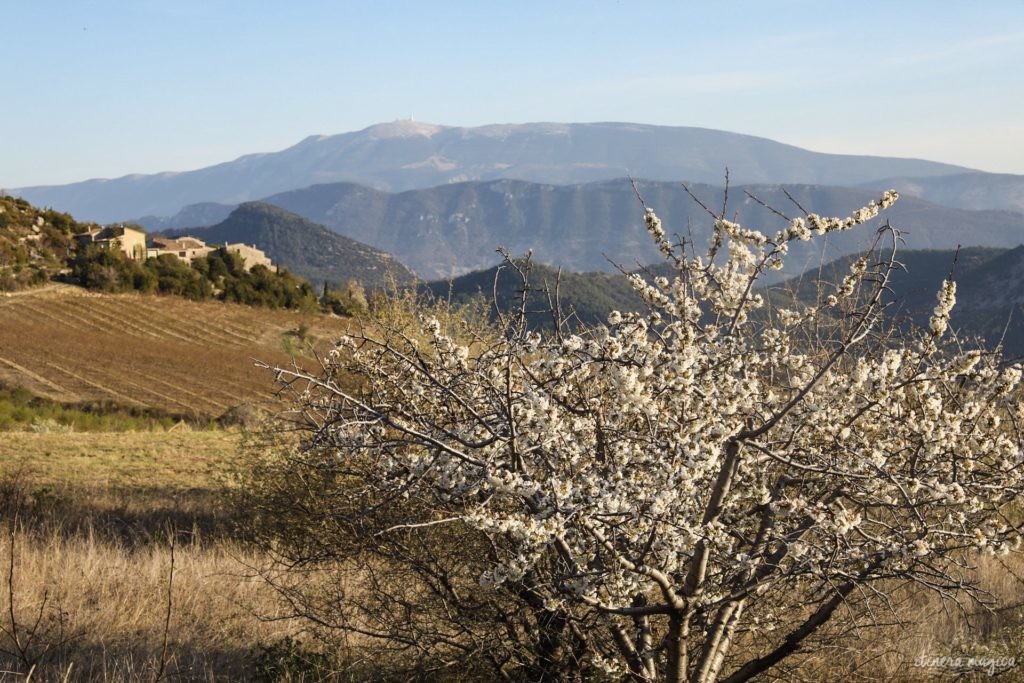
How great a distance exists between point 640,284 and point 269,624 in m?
4.50

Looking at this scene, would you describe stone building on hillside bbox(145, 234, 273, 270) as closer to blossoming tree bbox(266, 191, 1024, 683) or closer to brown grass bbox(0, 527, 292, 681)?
brown grass bbox(0, 527, 292, 681)

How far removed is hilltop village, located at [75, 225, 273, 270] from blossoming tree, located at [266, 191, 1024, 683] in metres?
57.3

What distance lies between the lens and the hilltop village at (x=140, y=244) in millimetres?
57425

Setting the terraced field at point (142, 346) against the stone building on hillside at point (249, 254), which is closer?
the terraced field at point (142, 346)

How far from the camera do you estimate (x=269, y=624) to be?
7086 mm

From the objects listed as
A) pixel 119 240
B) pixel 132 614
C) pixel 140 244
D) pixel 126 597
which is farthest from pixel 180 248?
pixel 132 614

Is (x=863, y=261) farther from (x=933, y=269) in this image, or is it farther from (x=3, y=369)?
(x=933, y=269)

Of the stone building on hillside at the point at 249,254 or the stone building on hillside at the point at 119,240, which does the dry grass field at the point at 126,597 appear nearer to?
the stone building on hillside at the point at 119,240

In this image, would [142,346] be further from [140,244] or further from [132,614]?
[132,614]

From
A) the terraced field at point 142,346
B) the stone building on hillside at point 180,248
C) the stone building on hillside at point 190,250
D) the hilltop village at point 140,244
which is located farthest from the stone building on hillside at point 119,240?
the terraced field at point 142,346

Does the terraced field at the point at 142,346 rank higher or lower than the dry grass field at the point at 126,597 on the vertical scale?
lower

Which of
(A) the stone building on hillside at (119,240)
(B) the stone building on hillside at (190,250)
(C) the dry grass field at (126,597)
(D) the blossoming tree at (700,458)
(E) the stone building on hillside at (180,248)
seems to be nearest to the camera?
(D) the blossoming tree at (700,458)

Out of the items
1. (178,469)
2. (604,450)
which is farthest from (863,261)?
(178,469)

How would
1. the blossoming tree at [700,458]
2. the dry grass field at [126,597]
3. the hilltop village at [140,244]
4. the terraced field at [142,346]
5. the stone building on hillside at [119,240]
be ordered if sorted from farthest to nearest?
the hilltop village at [140,244] → the stone building on hillside at [119,240] → the terraced field at [142,346] → the dry grass field at [126,597] → the blossoming tree at [700,458]
